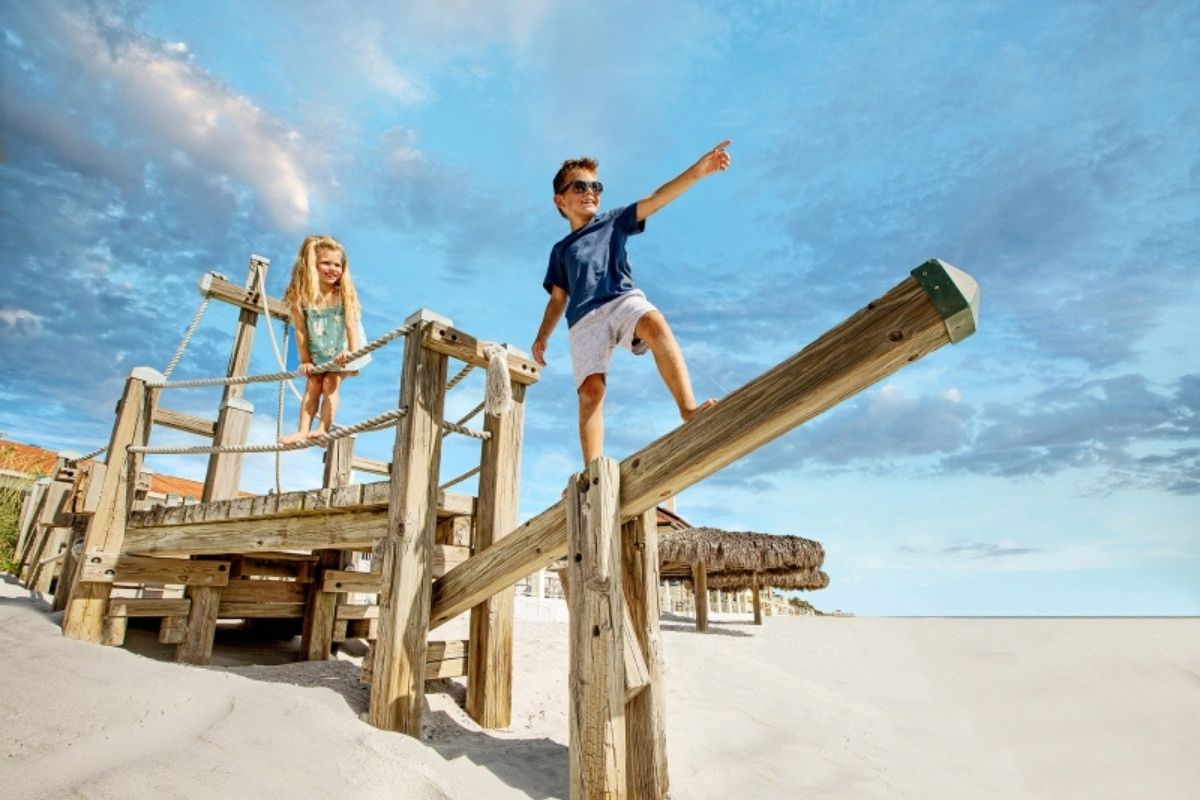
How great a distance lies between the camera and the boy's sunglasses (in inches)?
133

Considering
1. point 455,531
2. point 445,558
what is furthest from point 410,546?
point 455,531

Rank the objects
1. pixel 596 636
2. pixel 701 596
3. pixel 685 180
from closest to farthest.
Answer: pixel 596 636
pixel 685 180
pixel 701 596

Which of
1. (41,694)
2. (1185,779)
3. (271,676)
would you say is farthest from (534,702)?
(1185,779)

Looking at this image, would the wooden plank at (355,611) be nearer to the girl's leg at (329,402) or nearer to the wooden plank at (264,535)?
the wooden plank at (264,535)

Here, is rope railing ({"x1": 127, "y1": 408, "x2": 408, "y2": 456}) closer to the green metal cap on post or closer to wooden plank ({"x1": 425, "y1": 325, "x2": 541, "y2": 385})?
wooden plank ({"x1": 425, "y1": 325, "x2": 541, "y2": 385})

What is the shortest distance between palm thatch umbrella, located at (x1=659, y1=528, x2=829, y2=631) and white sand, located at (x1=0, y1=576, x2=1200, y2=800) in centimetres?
459

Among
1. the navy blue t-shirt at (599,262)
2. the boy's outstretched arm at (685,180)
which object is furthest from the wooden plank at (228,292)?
the boy's outstretched arm at (685,180)

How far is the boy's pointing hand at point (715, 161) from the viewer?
2.71 m

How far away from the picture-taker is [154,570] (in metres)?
5.21

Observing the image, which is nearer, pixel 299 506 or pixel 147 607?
pixel 299 506

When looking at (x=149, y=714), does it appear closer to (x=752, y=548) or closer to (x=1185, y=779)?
(x=1185, y=779)

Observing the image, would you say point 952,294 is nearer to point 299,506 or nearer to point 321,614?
point 299,506

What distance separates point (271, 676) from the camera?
419cm

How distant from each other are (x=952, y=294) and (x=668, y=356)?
1.21 m
